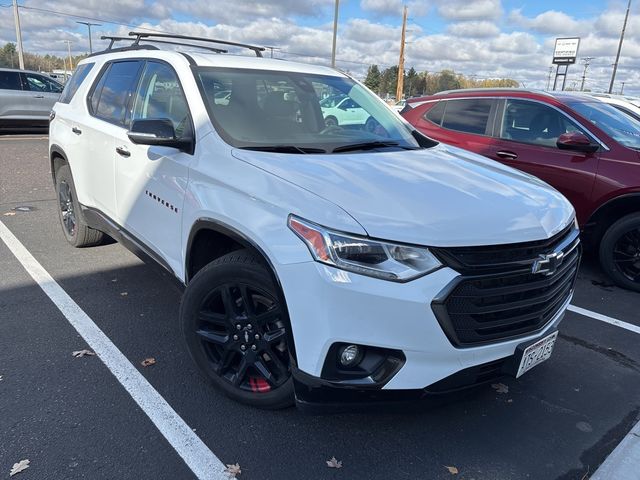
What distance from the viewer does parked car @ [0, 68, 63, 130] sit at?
46.9 feet

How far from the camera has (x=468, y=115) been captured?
621 centimetres

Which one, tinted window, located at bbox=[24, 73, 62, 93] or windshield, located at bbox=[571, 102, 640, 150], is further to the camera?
tinted window, located at bbox=[24, 73, 62, 93]

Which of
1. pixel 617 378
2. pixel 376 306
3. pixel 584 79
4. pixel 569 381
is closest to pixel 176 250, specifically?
pixel 376 306

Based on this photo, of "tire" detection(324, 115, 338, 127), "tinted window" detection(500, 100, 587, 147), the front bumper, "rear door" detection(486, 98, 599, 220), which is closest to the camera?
the front bumper

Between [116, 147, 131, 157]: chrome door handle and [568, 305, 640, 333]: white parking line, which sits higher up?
[116, 147, 131, 157]: chrome door handle

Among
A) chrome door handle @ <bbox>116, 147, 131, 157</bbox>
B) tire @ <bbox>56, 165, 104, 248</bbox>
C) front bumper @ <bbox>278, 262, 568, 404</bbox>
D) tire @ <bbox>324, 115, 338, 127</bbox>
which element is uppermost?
tire @ <bbox>324, 115, 338, 127</bbox>

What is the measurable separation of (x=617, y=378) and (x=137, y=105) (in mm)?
3878

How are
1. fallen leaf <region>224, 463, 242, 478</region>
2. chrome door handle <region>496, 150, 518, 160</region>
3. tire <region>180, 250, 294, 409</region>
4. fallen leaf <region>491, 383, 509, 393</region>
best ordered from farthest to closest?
chrome door handle <region>496, 150, 518, 160</region>, fallen leaf <region>491, 383, 509, 393</region>, tire <region>180, 250, 294, 409</region>, fallen leaf <region>224, 463, 242, 478</region>

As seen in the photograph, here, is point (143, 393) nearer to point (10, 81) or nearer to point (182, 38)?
point (182, 38)

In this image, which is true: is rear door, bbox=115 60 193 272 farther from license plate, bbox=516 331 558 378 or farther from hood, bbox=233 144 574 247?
license plate, bbox=516 331 558 378

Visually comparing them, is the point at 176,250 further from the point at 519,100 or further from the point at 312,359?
the point at 519,100

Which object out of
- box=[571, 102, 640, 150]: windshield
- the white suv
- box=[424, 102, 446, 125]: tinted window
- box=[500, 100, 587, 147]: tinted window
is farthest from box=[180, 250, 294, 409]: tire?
box=[424, 102, 446, 125]: tinted window

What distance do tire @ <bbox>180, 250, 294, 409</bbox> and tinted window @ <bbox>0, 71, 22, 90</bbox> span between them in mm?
14638

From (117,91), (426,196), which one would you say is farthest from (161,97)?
(426,196)
